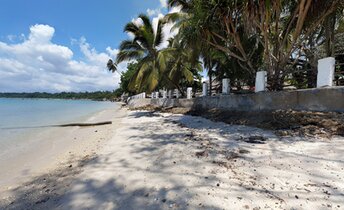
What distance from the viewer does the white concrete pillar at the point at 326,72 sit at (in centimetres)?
645

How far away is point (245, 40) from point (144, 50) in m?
7.40

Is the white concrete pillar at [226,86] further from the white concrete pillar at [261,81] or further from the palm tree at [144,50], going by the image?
the palm tree at [144,50]

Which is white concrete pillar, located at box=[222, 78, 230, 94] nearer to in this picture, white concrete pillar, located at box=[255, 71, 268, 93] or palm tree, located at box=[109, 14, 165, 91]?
white concrete pillar, located at box=[255, 71, 268, 93]

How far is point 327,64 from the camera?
657cm

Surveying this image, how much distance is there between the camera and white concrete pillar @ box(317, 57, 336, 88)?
6.45 metres

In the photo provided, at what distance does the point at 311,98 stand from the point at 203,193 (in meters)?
5.06

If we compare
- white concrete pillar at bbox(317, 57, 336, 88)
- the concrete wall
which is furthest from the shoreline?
white concrete pillar at bbox(317, 57, 336, 88)

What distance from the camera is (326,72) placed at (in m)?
6.54

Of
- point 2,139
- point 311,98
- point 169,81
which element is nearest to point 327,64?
point 311,98

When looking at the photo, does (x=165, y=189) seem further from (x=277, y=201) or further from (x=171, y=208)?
(x=277, y=201)

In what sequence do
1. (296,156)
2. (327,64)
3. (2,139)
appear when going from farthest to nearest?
(2,139) < (327,64) < (296,156)

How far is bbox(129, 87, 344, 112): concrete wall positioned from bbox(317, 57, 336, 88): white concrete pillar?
0.69 ft

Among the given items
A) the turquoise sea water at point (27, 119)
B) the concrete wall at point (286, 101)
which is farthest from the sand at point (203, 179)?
the turquoise sea water at point (27, 119)

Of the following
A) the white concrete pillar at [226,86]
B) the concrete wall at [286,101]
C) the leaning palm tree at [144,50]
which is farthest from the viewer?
the leaning palm tree at [144,50]
